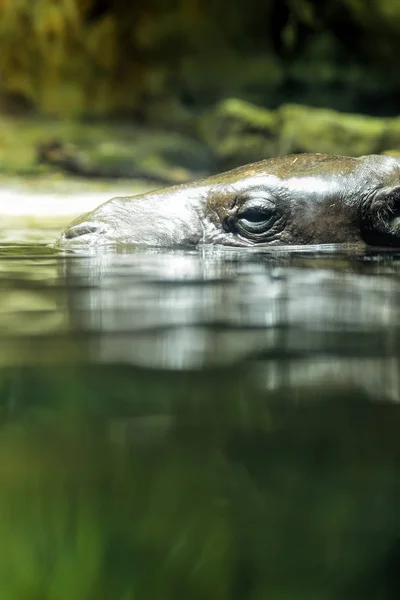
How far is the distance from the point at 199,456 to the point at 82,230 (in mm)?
3764

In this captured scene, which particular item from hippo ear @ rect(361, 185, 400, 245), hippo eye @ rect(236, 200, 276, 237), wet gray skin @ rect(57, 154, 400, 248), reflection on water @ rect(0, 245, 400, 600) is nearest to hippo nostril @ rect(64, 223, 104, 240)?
wet gray skin @ rect(57, 154, 400, 248)

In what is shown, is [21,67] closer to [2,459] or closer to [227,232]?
[227,232]

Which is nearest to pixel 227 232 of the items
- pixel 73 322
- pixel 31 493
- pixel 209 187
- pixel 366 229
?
pixel 209 187

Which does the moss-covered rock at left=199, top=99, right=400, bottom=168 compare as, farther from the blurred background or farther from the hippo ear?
the hippo ear

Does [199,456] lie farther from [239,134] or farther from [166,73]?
[166,73]

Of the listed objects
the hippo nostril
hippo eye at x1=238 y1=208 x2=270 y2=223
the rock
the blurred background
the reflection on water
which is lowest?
the reflection on water

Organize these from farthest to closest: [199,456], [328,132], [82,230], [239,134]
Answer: [239,134], [328,132], [82,230], [199,456]

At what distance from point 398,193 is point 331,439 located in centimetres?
384

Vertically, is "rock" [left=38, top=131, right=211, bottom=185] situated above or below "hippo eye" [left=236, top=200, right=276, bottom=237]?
above

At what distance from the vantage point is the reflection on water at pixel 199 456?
0.75m

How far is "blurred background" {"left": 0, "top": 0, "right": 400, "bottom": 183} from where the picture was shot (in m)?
13.1

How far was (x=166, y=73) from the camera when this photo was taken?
536 inches

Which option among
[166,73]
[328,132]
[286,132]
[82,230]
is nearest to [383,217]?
[82,230]

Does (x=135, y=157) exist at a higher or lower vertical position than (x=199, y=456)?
higher
